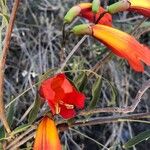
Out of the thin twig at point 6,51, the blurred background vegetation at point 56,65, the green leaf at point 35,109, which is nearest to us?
the thin twig at point 6,51

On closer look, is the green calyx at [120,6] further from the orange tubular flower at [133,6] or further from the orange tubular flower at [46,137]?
the orange tubular flower at [46,137]

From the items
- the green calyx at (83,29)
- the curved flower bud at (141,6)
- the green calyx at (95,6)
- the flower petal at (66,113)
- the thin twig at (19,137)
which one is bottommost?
the thin twig at (19,137)

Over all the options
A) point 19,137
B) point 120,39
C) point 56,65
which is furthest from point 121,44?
point 56,65

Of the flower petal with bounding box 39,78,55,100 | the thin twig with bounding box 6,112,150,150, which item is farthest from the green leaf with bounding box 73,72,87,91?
the flower petal with bounding box 39,78,55,100

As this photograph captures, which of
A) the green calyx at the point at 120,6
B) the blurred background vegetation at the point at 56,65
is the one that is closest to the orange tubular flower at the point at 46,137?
the green calyx at the point at 120,6

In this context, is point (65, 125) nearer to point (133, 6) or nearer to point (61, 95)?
point (61, 95)

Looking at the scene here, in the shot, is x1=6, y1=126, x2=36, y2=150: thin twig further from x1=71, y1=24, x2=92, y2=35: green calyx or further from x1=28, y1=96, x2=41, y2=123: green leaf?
x1=71, y1=24, x2=92, y2=35: green calyx

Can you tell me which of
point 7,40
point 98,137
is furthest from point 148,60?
point 98,137
